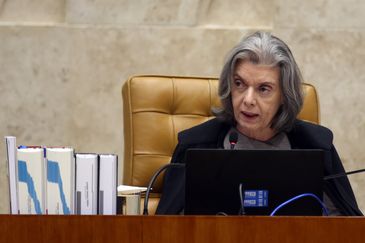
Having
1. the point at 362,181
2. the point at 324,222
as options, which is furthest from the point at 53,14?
the point at 324,222

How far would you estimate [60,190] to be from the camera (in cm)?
163

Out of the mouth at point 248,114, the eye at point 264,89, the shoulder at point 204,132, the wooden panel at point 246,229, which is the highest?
the eye at point 264,89

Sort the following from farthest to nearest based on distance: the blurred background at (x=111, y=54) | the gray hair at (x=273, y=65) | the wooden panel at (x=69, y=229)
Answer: the blurred background at (x=111, y=54) < the gray hair at (x=273, y=65) < the wooden panel at (x=69, y=229)

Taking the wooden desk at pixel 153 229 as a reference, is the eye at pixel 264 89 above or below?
above

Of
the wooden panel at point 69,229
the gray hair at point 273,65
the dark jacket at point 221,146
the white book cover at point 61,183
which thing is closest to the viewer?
the wooden panel at point 69,229

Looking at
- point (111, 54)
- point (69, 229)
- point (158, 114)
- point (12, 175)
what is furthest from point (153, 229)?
point (111, 54)

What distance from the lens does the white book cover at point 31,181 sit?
1639 millimetres

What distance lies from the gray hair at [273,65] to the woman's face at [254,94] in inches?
0.7

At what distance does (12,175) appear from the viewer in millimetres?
1664

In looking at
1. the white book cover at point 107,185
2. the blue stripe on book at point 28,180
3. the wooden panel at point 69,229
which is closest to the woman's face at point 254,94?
the white book cover at point 107,185

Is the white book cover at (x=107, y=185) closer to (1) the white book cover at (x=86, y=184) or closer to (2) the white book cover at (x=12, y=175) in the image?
(1) the white book cover at (x=86, y=184)

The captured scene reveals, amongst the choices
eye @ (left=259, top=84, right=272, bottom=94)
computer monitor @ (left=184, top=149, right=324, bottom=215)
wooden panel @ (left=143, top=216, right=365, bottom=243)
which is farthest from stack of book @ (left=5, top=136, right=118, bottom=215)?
eye @ (left=259, top=84, right=272, bottom=94)

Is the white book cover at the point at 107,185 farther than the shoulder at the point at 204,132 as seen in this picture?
No

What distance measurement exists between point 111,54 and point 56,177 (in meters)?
1.69
